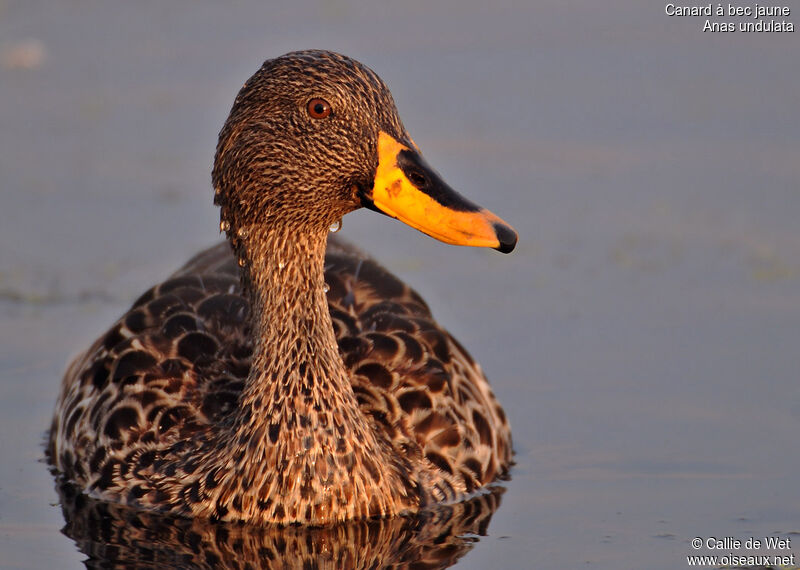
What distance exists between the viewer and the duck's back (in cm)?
743

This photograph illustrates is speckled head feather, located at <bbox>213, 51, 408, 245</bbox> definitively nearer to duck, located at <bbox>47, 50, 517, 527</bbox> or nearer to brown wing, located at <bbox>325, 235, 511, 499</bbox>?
duck, located at <bbox>47, 50, 517, 527</bbox>

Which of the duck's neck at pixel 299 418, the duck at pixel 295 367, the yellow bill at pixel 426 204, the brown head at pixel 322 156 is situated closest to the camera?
the yellow bill at pixel 426 204

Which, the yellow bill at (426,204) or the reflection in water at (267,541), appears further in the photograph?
the reflection in water at (267,541)

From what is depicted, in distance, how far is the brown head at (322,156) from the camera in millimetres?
6785

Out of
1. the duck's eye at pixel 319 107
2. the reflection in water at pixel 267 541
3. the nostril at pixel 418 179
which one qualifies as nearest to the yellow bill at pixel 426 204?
the nostril at pixel 418 179

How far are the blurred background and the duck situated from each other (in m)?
0.49

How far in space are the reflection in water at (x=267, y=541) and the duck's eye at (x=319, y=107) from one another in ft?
6.23

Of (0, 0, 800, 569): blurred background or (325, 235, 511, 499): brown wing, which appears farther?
(0, 0, 800, 569): blurred background

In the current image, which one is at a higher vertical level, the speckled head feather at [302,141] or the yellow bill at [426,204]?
the speckled head feather at [302,141]

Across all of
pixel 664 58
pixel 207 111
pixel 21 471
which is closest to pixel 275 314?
pixel 21 471

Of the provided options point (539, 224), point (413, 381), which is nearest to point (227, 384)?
point (413, 381)

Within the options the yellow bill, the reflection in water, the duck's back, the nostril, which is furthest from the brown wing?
the nostril

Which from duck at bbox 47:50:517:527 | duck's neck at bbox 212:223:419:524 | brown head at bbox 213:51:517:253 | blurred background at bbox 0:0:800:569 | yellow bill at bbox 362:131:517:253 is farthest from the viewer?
blurred background at bbox 0:0:800:569

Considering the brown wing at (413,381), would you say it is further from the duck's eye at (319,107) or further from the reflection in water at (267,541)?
the duck's eye at (319,107)
